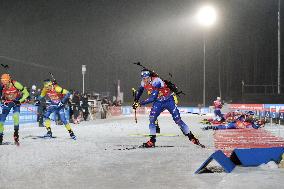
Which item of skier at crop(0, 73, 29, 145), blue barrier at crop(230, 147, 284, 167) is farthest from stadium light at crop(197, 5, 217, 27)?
blue barrier at crop(230, 147, 284, 167)

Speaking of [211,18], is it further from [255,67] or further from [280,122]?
Answer: [280,122]

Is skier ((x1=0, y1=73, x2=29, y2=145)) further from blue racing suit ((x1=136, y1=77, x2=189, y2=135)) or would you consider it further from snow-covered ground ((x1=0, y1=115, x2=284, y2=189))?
blue racing suit ((x1=136, y1=77, x2=189, y2=135))

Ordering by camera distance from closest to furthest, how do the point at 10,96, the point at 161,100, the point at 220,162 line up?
the point at 220,162, the point at 161,100, the point at 10,96

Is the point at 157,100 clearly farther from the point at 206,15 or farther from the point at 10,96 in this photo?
the point at 206,15

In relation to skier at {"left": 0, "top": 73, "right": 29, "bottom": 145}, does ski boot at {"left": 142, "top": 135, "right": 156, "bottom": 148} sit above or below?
below

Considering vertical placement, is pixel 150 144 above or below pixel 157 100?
below

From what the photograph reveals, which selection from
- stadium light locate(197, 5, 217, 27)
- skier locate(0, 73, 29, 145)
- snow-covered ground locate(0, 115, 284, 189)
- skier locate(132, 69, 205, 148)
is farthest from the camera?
stadium light locate(197, 5, 217, 27)

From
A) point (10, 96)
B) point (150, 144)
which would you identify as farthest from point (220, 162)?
point (10, 96)

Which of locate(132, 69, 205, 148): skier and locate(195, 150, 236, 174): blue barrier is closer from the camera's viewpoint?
locate(195, 150, 236, 174): blue barrier

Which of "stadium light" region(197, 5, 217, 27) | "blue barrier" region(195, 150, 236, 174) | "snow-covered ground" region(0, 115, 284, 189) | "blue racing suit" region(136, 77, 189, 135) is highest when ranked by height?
"stadium light" region(197, 5, 217, 27)

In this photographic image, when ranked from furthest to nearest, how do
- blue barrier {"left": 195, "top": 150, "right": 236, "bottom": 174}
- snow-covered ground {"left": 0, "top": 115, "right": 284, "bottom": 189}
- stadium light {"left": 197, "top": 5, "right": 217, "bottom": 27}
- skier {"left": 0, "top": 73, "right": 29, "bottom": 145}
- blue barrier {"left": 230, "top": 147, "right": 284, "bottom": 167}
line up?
stadium light {"left": 197, "top": 5, "right": 217, "bottom": 27}, skier {"left": 0, "top": 73, "right": 29, "bottom": 145}, blue barrier {"left": 230, "top": 147, "right": 284, "bottom": 167}, blue barrier {"left": 195, "top": 150, "right": 236, "bottom": 174}, snow-covered ground {"left": 0, "top": 115, "right": 284, "bottom": 189}

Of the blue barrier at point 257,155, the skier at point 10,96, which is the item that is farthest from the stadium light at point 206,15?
the blue barrier at point 257,155

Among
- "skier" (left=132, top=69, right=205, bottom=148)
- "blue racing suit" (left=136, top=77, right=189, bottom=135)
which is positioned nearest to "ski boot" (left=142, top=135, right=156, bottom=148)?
"skier" (left=132, top=69, right=205, bottom=148)

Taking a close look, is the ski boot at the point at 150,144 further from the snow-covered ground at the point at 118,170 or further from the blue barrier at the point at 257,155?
the blue barrier at the point at 257,155
